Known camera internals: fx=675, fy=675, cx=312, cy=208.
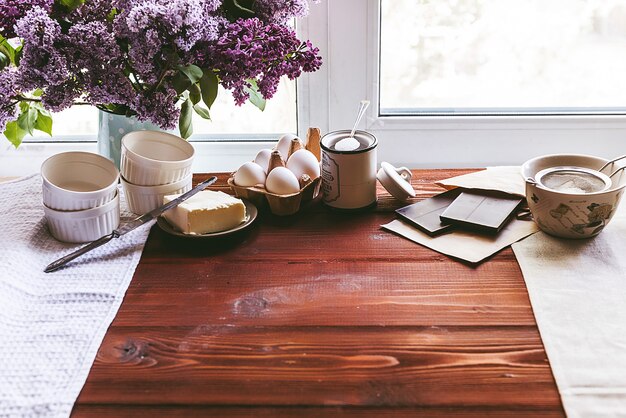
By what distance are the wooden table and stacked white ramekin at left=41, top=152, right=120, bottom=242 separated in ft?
0.27

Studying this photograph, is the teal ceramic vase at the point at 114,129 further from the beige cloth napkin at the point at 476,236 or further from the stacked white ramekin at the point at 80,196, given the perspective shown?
the beige cloth napkin at the point at 476,236

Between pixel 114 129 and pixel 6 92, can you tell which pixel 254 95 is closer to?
pixel 114 129

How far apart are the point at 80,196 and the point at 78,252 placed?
8 centimetres

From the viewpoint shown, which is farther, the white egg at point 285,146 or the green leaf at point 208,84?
the white egg at point 285,146

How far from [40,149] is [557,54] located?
107 centimetres

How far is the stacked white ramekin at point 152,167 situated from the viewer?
1.01 meters

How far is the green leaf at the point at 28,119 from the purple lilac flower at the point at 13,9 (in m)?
0.20

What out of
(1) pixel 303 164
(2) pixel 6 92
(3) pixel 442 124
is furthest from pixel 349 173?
(2) pixel 6 92

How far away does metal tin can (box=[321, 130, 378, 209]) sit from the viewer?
1.03m

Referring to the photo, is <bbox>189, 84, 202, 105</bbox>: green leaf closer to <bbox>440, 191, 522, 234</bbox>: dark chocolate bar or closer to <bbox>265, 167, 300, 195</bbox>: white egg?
<bbox>265, 167, 300, 195</bbox>: white egg

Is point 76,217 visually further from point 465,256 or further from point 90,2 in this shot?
point 465,256

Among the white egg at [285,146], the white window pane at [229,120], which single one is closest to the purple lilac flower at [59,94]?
the white egg at [285,146]

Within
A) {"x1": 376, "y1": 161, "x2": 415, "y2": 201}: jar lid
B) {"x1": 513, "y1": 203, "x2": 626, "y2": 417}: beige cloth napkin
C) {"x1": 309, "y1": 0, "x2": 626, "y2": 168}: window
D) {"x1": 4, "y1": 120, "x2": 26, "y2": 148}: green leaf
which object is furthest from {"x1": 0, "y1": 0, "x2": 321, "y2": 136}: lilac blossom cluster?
{"x1": 513, "y1": 203, "x2": 626, "y2": 417}: beige cloth napkin

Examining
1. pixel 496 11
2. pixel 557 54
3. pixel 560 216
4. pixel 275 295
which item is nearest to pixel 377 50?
pixel 496 11
